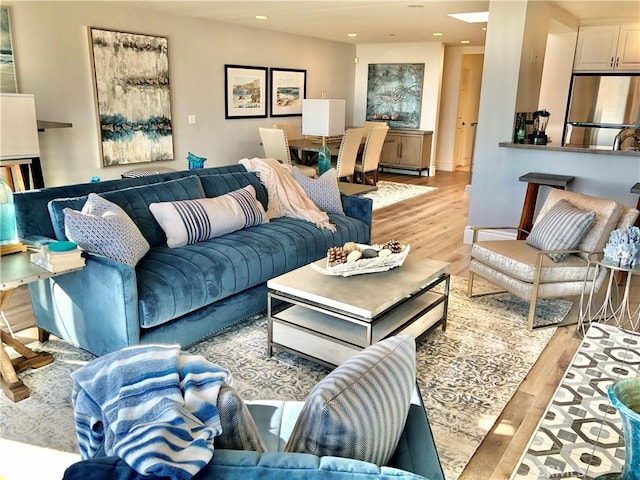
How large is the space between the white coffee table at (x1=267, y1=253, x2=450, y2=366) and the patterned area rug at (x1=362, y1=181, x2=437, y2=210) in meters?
3.87

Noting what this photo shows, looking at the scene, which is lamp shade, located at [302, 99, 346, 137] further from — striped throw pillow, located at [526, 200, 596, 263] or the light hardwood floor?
striped throw pillow, located at [526, 200, 596, 263]

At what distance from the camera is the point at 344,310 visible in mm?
2488

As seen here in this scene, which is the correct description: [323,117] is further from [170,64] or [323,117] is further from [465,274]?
[170,64]

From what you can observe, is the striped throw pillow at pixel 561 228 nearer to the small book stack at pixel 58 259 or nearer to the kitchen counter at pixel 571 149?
the kitchen counter at pixel 571 149

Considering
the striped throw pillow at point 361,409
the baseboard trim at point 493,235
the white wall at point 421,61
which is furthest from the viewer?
the white wall at point 421,61

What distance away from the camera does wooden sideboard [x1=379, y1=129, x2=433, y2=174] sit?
920 cm

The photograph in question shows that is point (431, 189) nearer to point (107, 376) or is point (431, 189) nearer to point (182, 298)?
point (182, 298)

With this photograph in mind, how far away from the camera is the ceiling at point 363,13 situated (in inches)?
206

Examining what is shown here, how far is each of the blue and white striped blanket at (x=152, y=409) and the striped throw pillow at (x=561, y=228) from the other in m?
2.85

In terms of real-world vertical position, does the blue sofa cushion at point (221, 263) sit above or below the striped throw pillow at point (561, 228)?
below

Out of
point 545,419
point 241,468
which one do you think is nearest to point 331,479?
point 241,468

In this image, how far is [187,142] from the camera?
6629 millimetres

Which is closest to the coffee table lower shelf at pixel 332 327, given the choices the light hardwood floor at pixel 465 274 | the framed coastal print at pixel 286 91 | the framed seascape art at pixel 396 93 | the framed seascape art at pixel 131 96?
the light hardwood floor at pixel 465 274

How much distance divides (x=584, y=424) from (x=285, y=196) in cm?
252
